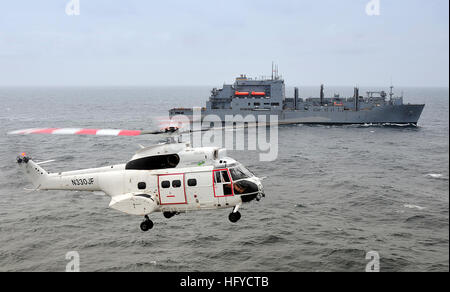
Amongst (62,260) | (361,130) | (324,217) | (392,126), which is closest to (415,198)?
(324,217)

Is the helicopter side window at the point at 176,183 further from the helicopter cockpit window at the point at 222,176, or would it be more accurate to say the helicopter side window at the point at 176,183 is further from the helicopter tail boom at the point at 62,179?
the helicopter tail boom at the point at 62,179

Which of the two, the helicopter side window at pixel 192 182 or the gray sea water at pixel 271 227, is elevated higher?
the helicopter side window at pixel 192 182

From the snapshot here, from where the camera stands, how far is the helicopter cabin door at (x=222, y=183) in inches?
687

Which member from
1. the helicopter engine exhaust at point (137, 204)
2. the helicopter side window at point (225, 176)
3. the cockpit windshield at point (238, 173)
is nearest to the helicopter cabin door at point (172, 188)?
the helicopter engine exhaust at point (137, 204)

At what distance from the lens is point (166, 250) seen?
2956 centimetres

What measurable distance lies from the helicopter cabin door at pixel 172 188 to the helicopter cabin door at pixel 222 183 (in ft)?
4.76

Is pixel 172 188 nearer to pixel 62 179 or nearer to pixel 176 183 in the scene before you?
pixel 176 183

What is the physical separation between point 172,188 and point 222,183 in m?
2.26

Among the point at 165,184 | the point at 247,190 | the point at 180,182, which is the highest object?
the point at 180,182

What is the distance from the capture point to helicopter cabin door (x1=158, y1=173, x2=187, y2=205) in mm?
17562

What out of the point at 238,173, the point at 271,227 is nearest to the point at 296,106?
the point at 271,227

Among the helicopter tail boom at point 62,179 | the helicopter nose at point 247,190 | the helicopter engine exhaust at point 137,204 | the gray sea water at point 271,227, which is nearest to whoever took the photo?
the helicopter engine exhaust at point 137,204

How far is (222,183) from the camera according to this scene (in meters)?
17.5

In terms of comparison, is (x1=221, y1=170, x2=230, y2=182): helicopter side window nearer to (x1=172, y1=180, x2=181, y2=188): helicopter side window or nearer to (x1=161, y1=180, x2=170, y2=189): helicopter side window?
(x1=172, y1=180, x2=181, y2=188): helicopter side window
